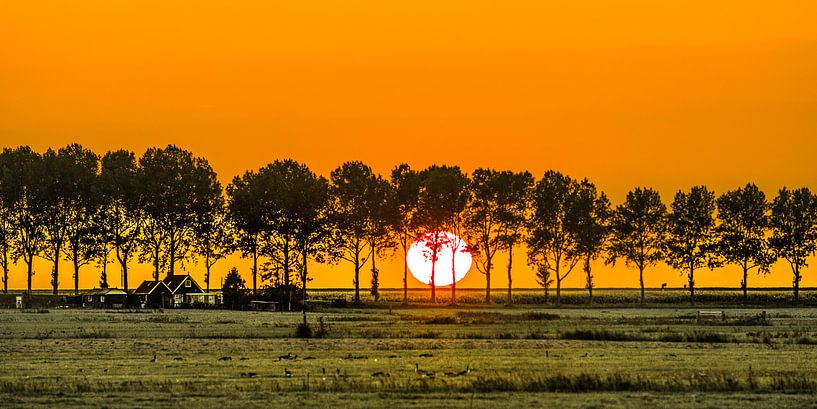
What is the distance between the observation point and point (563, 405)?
125 ft

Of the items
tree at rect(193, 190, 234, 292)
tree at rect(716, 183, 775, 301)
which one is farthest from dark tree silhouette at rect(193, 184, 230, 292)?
tree at rect(716, 183, 775, 301)

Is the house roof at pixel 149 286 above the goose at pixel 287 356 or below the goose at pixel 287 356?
above

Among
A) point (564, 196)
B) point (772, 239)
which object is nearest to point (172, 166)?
point (564, 196)

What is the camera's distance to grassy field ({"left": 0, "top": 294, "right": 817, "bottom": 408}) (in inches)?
1577

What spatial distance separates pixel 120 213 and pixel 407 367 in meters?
121

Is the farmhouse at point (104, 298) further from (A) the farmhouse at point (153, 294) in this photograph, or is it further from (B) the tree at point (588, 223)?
(B) the tree at point (588, 223)

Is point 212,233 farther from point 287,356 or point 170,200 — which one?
point 287,356

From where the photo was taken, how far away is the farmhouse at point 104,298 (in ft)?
518

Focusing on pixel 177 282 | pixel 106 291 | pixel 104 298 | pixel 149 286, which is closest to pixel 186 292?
pixel 177 282

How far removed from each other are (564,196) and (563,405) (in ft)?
446

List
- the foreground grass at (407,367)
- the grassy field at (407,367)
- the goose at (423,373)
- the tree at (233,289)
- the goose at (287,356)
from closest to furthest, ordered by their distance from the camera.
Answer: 1. the grassy field at (407,367)
2. the foreground grass at (407,367)
3. the goose at (423,373)
4. the goose at (287,356)
5. the tree at (233,289)

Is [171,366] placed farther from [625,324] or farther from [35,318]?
[35,318]

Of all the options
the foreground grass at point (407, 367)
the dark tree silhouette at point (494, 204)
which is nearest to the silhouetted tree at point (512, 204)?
the dark tree silhouette at point (494, 204)

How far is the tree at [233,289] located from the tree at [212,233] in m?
12.4
